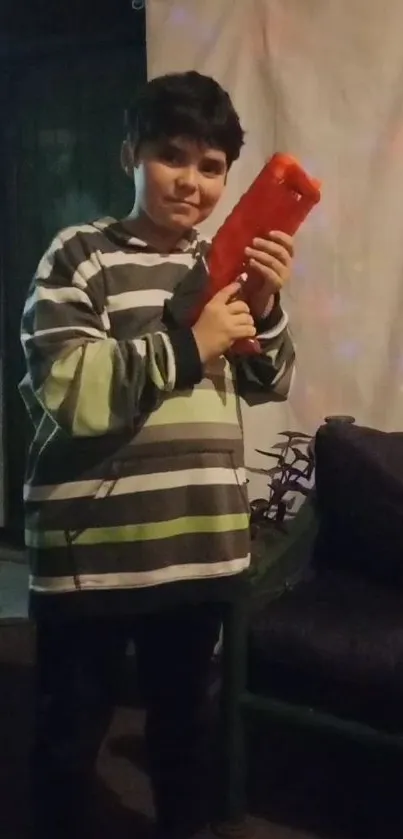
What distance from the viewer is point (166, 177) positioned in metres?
1.22

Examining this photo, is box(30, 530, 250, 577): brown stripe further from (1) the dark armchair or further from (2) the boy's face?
(2) the boy's face

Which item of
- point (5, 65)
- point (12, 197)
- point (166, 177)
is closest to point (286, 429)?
point (166, 177)

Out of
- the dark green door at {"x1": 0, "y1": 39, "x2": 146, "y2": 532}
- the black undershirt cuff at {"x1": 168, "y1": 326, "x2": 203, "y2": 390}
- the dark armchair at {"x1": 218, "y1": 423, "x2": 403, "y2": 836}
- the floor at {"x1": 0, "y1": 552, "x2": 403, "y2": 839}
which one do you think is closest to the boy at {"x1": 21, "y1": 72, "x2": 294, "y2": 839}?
the black undershirt cuff at {"x1": 168, "y1": 326, "x2": 203, "y2": 390}

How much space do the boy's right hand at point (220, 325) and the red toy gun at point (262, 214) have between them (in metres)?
0.02

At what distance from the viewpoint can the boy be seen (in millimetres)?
1174

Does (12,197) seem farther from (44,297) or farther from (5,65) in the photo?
(44,297)

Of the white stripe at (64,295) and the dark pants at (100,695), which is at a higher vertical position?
the white stripe at (64,295)

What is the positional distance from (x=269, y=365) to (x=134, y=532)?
0.29 metres

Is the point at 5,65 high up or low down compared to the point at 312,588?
up

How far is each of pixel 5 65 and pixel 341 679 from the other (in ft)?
Result: 7.76

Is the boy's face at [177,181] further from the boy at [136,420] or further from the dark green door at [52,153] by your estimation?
the dark green door at [52,153]

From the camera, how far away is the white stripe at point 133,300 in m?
1.21

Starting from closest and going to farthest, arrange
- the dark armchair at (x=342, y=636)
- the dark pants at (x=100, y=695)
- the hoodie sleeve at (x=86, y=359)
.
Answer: the hoodie sleeve at (x=86, y=359), the dark pants at (x=100, y=695), the dark armchair at (x=342, y=636)

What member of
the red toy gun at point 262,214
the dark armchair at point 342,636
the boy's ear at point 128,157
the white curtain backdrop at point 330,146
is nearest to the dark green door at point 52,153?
the white curtain backdrop at point 330,146
